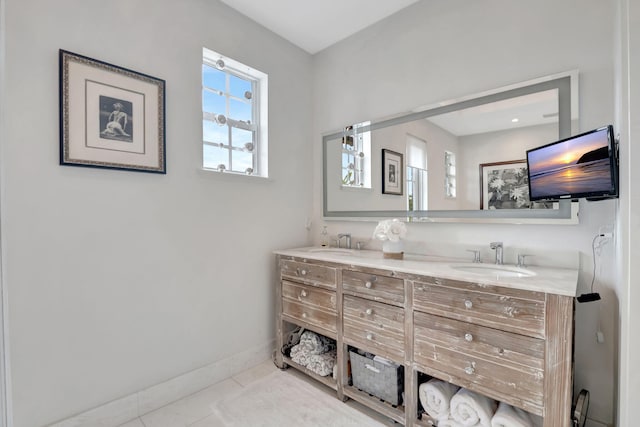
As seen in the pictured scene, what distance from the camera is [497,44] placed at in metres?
1.90

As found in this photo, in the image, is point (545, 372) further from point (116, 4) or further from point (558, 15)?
point (116, 4)

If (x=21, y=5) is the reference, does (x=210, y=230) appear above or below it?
below

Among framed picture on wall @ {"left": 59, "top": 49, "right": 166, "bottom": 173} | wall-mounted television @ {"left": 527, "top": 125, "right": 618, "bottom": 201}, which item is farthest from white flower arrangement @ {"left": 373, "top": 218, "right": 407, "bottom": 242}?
framed picture on wall @ {"left": 59, "top": 49, "right": 166, "bottom": 173}

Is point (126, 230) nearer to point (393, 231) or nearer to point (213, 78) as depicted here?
point (213, 78)

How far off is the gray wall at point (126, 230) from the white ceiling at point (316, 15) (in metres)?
0.11

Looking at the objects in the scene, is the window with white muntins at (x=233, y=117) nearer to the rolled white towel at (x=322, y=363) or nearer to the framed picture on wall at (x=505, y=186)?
the rolled white towel at (x=322, y=363)

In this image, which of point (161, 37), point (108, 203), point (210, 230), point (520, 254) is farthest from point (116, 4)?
point (520, 254)

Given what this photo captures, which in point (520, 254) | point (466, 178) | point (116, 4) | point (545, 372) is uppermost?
point (116, 4)

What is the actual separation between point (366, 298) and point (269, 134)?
1.61m

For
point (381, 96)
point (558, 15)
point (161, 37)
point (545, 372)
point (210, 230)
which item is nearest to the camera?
point (545, 372)

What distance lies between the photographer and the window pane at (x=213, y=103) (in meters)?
2.31

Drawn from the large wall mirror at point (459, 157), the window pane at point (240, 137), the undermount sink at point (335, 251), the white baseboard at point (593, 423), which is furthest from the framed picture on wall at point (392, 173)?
the white baseboard at point (593, 423)

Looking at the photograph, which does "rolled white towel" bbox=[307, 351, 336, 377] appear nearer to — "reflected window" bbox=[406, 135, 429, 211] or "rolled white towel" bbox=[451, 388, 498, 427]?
"rolled white towel" bbox=[451, 388, 498, 427]

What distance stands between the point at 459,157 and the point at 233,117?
5.90 feet
